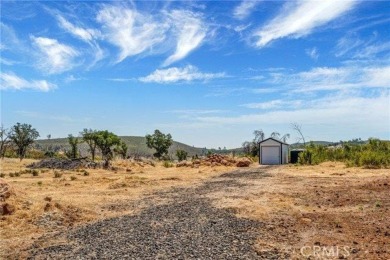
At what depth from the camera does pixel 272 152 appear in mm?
48594

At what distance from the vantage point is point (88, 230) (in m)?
11.0

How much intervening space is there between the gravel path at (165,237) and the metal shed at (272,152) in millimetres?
35775

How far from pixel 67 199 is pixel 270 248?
10460 mm

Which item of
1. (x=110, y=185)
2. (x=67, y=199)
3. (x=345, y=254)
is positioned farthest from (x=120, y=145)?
(x=345, y=254)

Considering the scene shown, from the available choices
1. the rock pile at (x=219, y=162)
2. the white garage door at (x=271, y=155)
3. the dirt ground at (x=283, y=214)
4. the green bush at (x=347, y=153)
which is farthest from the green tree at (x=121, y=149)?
the dirt ground at (x=283, y=214)

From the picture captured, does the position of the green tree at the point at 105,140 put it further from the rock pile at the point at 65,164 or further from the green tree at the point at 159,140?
the rock pile at the point at 65,164

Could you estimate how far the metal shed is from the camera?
159ft

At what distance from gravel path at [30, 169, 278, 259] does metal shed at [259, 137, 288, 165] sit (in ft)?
117

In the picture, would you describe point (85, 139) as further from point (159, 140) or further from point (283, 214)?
point (283, 214)

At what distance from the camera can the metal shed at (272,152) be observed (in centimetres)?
4834

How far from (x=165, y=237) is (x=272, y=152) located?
40.1 m

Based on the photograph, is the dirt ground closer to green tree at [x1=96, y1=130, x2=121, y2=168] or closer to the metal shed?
the metal shed

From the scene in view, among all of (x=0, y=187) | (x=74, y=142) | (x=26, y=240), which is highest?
(x=74, y=142)

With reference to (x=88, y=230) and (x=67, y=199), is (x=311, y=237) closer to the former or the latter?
(x=88, y=230)
